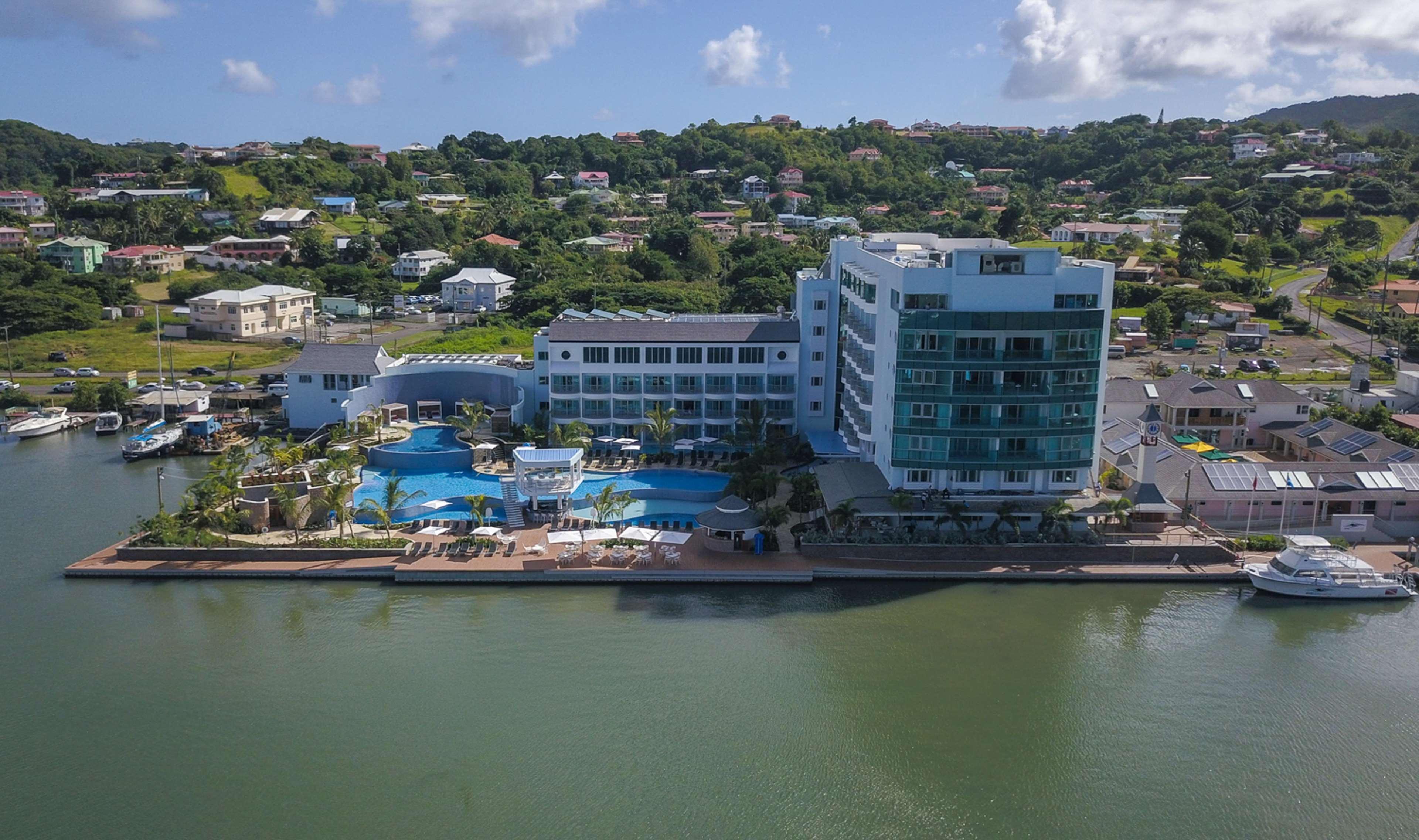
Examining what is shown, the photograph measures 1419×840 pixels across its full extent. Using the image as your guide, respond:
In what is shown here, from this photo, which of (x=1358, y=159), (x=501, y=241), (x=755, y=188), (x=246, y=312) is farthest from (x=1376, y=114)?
(x=246, y=312)

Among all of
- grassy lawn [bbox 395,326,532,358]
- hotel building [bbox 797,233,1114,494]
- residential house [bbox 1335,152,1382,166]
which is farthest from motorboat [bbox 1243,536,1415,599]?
residential house [bbox 1335,152,1382,166]

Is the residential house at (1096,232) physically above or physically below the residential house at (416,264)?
above

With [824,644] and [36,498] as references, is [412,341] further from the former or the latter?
[824,644]

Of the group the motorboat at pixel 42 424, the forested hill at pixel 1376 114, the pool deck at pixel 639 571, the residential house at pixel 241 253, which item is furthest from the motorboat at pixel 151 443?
the forested hill at pixel 1376 114

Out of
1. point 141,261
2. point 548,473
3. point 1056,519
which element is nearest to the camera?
point 1056,519

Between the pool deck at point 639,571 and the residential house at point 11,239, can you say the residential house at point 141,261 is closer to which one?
the residential house at point 11,239

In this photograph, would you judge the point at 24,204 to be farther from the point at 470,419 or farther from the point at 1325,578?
the point at 1325,578

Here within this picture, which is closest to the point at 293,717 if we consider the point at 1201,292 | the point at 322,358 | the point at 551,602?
the point at 551,602
